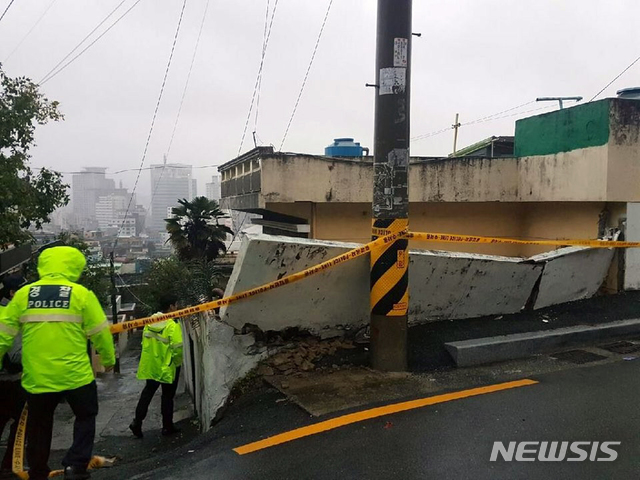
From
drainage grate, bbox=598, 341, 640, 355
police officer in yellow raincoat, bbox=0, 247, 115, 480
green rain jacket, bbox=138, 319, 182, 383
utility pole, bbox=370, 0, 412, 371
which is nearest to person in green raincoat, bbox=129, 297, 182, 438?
green rain jacket, bbox=138, 319, 182, 383

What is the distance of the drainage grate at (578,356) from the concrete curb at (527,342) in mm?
167

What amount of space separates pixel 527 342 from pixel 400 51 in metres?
3.39

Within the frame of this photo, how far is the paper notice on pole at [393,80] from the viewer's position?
16.8 feet

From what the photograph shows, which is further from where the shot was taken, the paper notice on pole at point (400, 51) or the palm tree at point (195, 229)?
the palm tree at point (195, 229)

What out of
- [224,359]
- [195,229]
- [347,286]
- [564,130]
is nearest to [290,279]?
[347,286]

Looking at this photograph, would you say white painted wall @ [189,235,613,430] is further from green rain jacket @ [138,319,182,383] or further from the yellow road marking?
the yellow road marking

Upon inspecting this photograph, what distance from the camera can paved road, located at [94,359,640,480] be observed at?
346cm

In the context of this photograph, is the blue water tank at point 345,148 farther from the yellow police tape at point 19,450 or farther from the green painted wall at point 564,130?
the yellow police tape at point 19,450

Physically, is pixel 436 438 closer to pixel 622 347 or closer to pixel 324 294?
pixel 324 294

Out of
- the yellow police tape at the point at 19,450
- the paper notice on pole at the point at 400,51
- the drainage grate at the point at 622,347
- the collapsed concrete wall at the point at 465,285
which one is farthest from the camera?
the collapsed concrete wall at the point at 465,285

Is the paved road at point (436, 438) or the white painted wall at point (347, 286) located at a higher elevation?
the white painted wall at point (347, 286)

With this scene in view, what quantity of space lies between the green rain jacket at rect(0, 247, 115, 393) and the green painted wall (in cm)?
753

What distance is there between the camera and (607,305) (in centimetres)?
731

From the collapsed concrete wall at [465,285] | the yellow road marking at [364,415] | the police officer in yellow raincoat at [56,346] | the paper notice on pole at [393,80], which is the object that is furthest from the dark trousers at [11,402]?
the paper notice on pole at [393,80]
